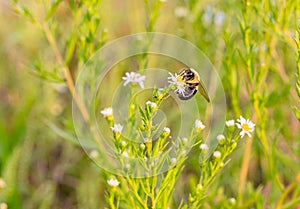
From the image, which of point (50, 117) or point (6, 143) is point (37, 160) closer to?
point (50, 117)

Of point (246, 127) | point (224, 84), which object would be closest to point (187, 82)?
point (246, 127)

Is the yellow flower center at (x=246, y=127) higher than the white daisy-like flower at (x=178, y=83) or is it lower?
lower

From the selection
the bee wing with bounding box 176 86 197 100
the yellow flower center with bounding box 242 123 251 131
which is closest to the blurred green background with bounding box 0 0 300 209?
the yellow flower center with bounding box 242 123 251 131

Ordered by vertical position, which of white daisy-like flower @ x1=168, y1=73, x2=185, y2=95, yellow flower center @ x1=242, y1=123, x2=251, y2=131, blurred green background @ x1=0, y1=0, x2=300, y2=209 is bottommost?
yellow flower center @ x1=242, y1=123, x2=251, y2=131

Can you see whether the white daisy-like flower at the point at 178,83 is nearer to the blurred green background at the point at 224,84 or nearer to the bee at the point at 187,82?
the bee at the point at 187,82

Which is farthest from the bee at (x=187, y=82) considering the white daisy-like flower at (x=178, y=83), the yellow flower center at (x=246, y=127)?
the yellow flower center at (x=246, y=127)

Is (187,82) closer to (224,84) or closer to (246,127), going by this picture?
(246,127)

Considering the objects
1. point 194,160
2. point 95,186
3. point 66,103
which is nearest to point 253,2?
point 194,160

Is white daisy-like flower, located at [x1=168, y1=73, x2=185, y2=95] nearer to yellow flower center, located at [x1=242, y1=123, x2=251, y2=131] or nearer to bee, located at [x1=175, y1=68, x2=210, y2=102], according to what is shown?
bee, located at [x1=175, y1=68, x2=210, y2=102]
